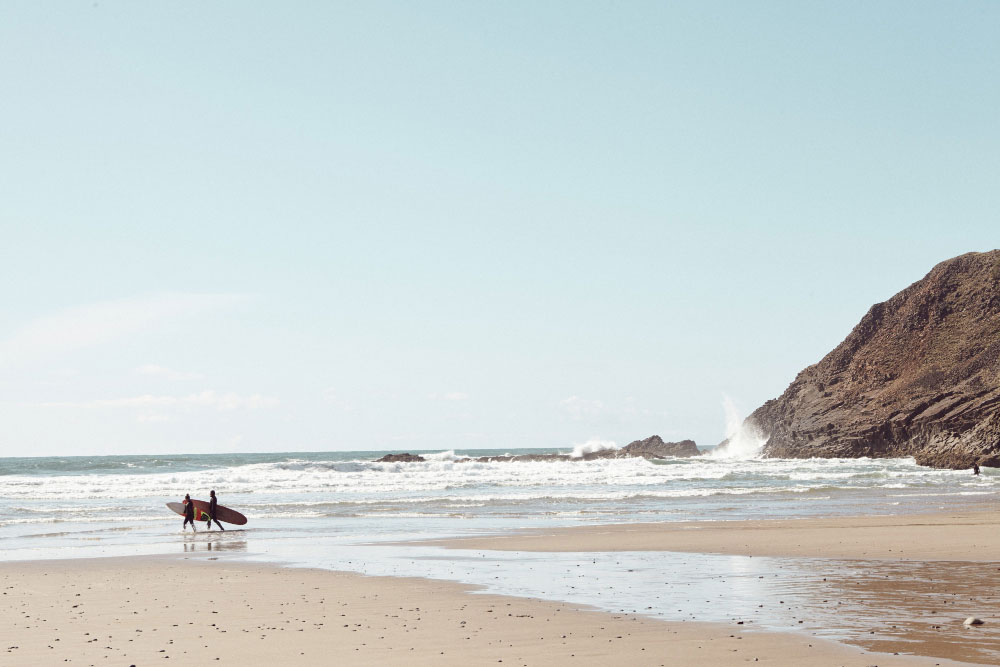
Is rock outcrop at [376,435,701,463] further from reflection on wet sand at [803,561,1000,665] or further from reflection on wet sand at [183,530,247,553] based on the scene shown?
reflection on wet sand at [803,561,1000,665]

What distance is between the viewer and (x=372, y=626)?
38.8 feet

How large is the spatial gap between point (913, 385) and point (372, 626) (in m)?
80.3

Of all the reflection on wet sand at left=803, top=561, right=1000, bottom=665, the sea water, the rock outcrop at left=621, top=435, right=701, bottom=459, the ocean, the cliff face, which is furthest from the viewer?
the rock outcrop at left=621, top=435, right=701, bottom=459

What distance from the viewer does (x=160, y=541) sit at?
26.5 meters

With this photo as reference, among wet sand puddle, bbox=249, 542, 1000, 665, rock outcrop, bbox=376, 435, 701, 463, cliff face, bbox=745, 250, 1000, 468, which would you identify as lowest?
rock outcrop, bbox=376, 435, 701, 463

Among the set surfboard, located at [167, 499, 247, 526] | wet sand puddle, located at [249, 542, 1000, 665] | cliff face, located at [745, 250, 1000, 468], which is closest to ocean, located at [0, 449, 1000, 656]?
wet sand puddle, located at [249, 542, 1000, 665]

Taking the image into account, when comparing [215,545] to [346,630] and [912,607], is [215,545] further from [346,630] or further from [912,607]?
[912,607]

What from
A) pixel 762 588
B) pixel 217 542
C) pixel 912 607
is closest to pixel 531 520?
pixel 217 542

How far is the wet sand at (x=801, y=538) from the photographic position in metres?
19.0

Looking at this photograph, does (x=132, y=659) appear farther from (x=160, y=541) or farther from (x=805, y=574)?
(x=160, y=541)

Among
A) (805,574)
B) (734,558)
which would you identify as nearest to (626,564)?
(734,558)

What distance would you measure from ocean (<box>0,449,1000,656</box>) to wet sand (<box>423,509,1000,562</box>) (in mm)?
1426

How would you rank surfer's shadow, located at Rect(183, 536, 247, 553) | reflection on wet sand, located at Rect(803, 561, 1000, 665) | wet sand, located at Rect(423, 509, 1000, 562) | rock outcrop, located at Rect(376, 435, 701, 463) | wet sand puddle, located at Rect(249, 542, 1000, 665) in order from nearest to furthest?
1. reflection on wet sand, located at Rect(803, 561, 1000, 665)
2. wet sand puddle, located at Rect(249, 542, 1000, 665)
3. wet sand, located at Rect(423, 509, 1000, 562)
4. surfer's shadow, located at Rect(183, 536, 247, 553)
5. rock outcrop, located at Rect(376, 435, 701, 463)

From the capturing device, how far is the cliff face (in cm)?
7162
